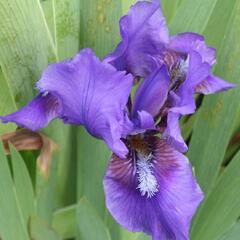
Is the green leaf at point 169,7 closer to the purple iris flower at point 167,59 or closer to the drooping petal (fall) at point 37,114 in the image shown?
the purple iris flower at point 167,59

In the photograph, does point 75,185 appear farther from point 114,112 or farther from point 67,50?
point 114,112

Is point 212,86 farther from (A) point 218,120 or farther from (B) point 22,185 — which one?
(B) point 22,185

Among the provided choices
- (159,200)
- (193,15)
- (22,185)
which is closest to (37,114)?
(22,185)

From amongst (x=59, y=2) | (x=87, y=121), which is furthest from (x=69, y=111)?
(x=59, y=2)

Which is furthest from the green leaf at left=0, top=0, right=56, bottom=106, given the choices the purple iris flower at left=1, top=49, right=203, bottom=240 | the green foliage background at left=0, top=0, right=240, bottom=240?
the purple iris flower at left=1, top=49, right=203, bottom=240

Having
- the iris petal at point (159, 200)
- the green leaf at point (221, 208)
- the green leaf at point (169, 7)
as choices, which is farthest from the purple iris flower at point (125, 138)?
the green leaf at point (169, 7)

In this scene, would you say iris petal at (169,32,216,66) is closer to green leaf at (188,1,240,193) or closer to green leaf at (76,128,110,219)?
green leaf at (188,1,240,193)
